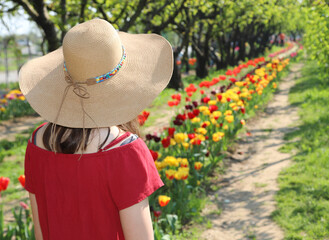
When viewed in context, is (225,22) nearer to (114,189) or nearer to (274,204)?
(274,204)

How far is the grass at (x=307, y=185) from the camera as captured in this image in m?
3.00

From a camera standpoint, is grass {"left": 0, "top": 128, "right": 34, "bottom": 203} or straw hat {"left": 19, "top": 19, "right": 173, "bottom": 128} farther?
grass {"left": 0, "top": 128, "right": 34, "bottom": 203}

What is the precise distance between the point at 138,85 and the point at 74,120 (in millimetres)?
260

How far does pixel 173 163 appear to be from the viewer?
3025 mm

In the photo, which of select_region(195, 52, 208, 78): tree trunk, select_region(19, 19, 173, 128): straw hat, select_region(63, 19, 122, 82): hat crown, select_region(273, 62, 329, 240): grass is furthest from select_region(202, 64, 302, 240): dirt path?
select_region(195, 52, 208, 78): tree trunk

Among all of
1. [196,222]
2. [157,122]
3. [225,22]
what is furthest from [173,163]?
[225,22]

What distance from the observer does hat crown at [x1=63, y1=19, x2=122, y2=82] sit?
1.09m

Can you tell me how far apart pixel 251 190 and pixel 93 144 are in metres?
3.21

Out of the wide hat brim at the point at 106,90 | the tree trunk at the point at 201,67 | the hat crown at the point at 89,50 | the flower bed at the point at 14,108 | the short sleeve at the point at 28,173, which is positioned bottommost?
the tree trunk at the point at 201,67

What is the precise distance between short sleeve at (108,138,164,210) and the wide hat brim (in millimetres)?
123

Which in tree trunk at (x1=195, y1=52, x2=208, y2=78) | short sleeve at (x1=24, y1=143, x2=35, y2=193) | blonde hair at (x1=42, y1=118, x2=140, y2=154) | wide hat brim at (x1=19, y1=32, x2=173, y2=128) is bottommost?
tree trunk at (x1=195, y1=52, x2=208, y2=78)

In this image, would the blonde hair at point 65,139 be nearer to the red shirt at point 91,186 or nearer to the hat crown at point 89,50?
the red shirt at point 91,186

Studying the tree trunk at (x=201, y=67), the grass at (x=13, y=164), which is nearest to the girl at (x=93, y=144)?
the grass at (x=13, y=164)

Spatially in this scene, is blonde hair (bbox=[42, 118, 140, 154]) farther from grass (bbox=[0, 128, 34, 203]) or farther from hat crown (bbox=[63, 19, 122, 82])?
grass (bbox=[0, 128, 34, 203])
